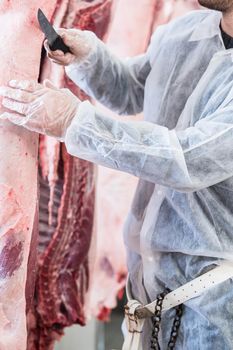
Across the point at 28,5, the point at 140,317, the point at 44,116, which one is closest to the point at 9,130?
the point at 44,116

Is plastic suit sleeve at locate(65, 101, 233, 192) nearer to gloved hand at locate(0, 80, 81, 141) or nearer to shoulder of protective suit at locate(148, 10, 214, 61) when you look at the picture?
gloved hand at locate(0, 80, 81, 141)

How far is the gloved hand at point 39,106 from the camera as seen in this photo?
127 cm

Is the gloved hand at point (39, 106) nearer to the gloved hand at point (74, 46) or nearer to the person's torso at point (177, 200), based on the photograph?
the gloved hand at point (74, 46)

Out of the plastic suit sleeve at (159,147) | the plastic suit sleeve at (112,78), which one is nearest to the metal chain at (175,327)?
the plastic suit sleeve at (159,147)

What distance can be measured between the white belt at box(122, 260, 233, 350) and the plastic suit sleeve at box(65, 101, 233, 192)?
0.23 m

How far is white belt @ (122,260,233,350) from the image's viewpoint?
57.1 inches

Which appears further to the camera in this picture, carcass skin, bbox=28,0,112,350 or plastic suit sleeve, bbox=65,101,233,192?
carcass skin, bbox=28,0,112,350

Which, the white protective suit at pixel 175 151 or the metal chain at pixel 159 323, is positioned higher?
the white protective suit at pixel 175 151

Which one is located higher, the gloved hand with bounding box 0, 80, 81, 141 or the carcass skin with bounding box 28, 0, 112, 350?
the gloved hand with bounding box 0, 80, 81, 141

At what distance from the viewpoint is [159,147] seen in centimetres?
131

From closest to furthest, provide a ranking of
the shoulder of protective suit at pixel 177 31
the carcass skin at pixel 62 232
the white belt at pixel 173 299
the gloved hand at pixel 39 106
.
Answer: the gloved hand at pixel 39 106 → the white belt at pixel 173 299 → the shoulder of protective suit at pixel 177 31 → the carcass skin at pixel 62 232

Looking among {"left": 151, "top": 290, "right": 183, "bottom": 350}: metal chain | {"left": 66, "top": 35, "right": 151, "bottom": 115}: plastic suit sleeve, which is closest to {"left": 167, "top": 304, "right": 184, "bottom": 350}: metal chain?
{"left": 151, "top": 290, "right": 183, "bottom": 350}: metal chain

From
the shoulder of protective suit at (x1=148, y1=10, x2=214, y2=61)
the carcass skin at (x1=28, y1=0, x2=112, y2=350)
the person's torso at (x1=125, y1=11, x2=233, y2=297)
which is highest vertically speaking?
the shoulder of protective suit at (x1=148, y1=10, x2=214, y2=61)

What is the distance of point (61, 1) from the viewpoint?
1610 millimetres
